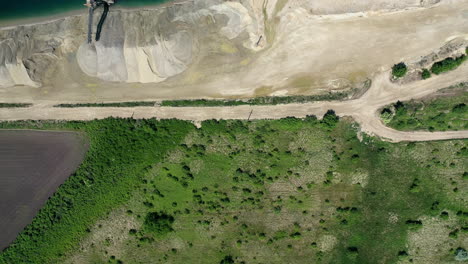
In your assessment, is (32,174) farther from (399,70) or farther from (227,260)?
(399,70)

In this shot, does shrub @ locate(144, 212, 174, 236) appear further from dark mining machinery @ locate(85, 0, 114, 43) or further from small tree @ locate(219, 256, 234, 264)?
dark mining machinery @ locate(85, 0, 114, 43)

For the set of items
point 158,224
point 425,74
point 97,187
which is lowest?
point 158,224

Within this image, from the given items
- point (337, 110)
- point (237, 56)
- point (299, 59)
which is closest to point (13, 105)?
point (237, 56)

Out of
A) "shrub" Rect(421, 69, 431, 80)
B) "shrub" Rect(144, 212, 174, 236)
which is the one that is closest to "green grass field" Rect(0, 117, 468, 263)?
"shrub" Rect(144, 212, 174, 236)

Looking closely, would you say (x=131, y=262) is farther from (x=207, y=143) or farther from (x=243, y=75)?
(x=243, y=75)

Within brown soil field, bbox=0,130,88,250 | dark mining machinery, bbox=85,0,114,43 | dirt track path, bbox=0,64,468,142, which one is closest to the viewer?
dirt track path, bbox=0,64,468,142

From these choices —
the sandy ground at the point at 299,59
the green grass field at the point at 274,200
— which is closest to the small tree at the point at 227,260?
the green grass field at the point at 274,200

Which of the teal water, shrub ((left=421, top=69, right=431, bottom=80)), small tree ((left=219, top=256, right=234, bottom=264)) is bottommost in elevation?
small tree ((left=219, top=256, right=234, bottom=264))

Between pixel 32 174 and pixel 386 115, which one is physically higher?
pixel 386 115
